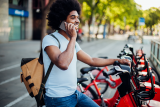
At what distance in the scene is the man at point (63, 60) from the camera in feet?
5.35

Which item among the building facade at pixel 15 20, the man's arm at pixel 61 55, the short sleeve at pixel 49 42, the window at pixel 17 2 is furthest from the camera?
the window at pixel 17 2

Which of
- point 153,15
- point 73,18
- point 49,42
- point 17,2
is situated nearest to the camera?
point 49,42

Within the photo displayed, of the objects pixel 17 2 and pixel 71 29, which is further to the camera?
pixel 17 2

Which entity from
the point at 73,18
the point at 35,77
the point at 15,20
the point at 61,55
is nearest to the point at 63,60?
the point at 61,55

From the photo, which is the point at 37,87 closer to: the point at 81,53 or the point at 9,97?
the point at 81,53

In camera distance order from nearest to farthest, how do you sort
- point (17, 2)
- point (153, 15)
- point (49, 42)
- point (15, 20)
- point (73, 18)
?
point (49, 42) → point (73, 18) → point (15, 20) → point (17, 2) → point (153, 15)

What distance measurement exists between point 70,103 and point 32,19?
23.7 m

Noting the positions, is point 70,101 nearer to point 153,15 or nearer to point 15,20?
point 15,20

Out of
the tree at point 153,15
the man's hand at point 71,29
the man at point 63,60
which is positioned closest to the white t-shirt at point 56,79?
the man at point 63,60

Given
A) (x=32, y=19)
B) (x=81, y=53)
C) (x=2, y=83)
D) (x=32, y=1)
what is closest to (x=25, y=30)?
(x=32, y=19)

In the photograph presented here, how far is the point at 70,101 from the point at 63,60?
44 centimetres

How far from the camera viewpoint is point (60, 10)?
188cm

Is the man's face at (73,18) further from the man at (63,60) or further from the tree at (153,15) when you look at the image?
the tree at (153,15)

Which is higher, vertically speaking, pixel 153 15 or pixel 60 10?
pixel 153 15
